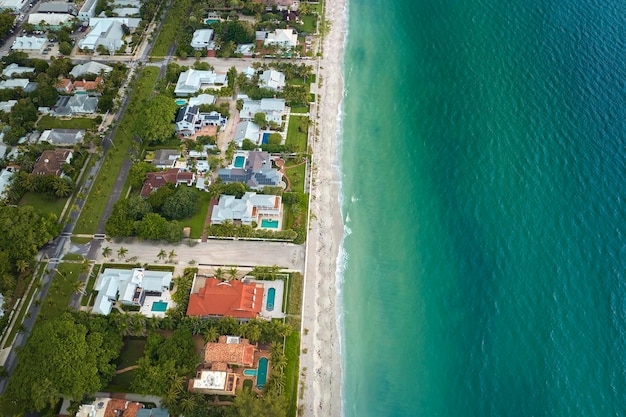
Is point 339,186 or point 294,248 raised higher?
point 339,186

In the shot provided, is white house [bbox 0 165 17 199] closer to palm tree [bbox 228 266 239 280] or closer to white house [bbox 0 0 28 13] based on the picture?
palm tree [bbox 228 266 239 280]

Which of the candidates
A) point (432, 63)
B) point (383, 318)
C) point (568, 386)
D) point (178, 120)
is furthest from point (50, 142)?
point (568, 386)

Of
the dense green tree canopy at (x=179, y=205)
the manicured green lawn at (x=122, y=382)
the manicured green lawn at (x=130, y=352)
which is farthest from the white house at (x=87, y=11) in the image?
the manicured green lawn at (x=122, y=382)

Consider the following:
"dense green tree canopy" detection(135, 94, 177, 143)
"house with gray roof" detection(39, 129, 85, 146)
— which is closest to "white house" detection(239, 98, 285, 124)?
"dense green tree canopy" detection(135, 94, 177, 143)

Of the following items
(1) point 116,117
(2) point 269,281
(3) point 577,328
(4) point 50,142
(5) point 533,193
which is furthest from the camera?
(1) point 116,117

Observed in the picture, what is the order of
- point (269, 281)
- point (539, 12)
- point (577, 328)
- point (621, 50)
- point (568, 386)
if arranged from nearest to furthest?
point (568, 386), point (577, 328), point (269, 281), point (621, 50), point (539, 12)

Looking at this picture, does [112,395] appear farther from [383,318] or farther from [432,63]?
[432,63]

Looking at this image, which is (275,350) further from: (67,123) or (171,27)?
(171,27)

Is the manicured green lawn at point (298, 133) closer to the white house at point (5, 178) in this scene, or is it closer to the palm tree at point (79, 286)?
the palm tree at point (79, 286)
